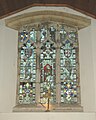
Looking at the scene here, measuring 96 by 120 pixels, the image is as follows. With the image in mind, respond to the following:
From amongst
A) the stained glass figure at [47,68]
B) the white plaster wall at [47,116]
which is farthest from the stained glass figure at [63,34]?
the white plaster wall at [47,116]

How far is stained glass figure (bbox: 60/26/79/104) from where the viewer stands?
7.80 metres

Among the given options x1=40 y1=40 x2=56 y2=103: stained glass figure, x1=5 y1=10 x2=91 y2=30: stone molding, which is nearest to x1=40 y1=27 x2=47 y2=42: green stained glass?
x1=40 y1=40 x2=56 y2=103: stained glass figure

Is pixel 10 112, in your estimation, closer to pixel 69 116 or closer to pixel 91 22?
pixel 69 116

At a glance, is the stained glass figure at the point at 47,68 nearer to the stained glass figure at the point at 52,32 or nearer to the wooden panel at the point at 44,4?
the stained glass figure at the point at 52,32

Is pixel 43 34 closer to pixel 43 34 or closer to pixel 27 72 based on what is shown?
pixel 43 34

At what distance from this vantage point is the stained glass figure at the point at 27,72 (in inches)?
307

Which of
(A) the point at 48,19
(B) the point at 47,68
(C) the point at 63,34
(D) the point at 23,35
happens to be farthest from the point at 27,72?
(A) the point at 48,19

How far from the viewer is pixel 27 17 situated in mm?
8273

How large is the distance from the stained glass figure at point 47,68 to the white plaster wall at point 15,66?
2.40 feet

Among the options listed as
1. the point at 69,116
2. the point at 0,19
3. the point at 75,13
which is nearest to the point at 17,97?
the point at 69,116

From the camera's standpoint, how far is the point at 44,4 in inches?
323

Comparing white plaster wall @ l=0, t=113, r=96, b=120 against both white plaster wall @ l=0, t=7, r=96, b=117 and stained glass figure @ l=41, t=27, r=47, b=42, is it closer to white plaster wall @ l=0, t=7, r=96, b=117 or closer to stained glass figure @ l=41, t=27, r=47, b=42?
white plaster wall @ l=0, t=7, r=96, b=117

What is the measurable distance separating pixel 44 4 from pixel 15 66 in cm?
185

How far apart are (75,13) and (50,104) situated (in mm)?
2550
